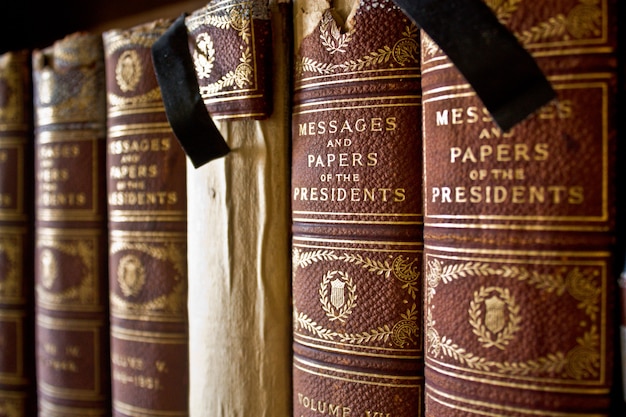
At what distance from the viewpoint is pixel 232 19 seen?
0.50 m

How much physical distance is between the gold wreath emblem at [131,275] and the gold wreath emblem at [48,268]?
10cm

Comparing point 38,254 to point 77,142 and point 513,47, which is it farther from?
point 513,47

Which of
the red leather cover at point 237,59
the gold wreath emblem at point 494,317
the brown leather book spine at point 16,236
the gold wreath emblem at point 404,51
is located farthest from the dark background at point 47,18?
the gold wreath emblem at point 494,317

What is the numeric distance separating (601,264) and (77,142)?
52 centimetres

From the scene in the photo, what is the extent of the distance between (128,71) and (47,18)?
476 millimetres

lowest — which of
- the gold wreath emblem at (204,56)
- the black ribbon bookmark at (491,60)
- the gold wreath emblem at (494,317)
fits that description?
the gold wreath emblem at (494,317)

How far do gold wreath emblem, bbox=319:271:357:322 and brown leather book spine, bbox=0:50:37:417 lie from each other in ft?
1.40

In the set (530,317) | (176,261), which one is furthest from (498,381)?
(176,261)

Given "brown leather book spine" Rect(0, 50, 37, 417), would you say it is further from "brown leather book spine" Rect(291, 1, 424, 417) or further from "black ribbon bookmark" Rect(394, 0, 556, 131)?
"black ribbon bookmark" Rect(394, 0, 556, 131)

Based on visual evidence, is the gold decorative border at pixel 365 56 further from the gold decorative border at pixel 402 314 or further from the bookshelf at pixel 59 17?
the bookshelf at pixel 59 17

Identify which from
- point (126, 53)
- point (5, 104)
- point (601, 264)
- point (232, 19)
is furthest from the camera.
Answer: point (5, 104)

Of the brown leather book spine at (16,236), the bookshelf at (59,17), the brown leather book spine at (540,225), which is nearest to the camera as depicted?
the brown leather book spine at (540,225)

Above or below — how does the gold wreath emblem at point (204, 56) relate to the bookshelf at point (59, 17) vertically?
below

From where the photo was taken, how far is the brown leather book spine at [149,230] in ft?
1.95
